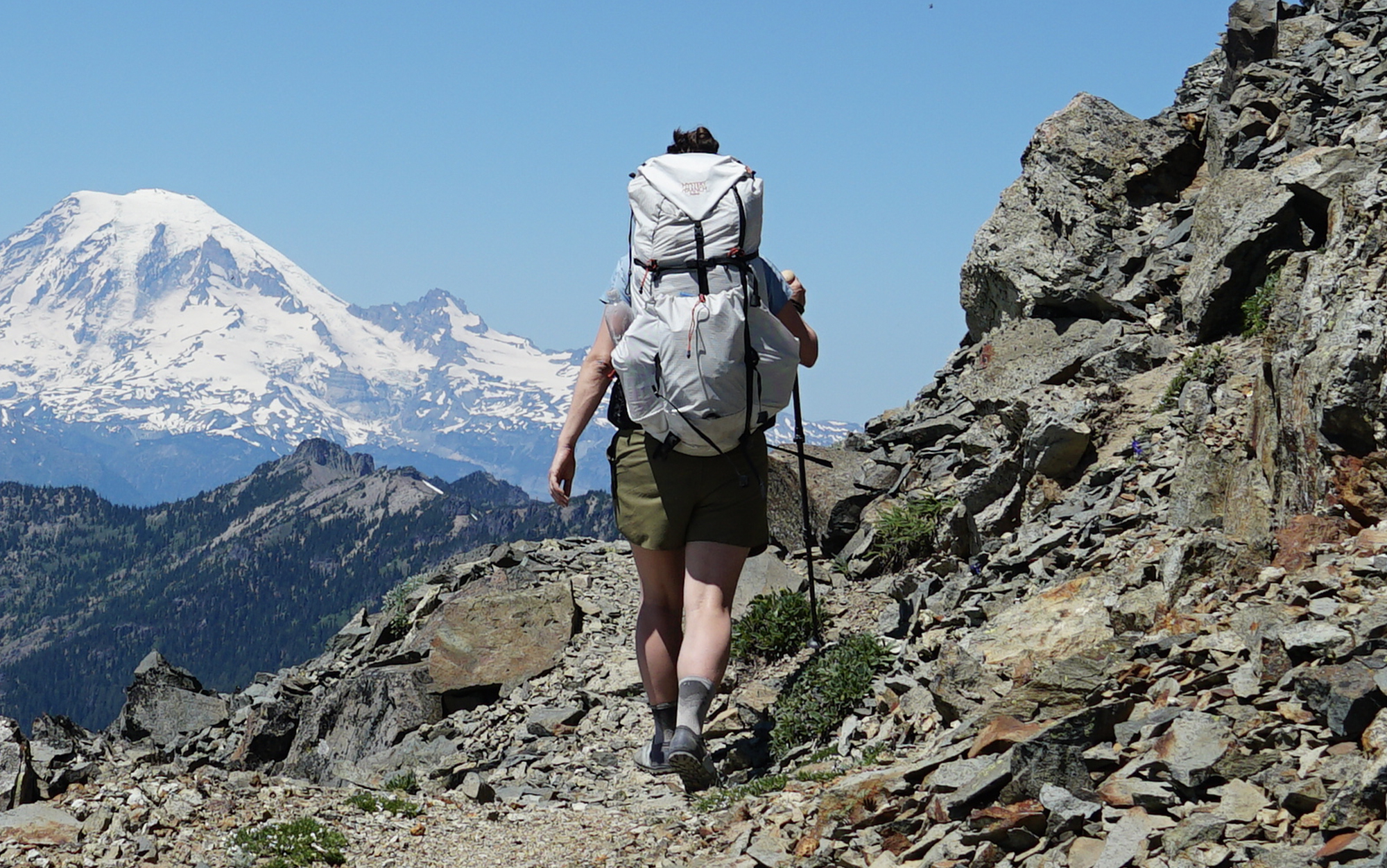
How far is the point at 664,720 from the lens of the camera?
809 cm

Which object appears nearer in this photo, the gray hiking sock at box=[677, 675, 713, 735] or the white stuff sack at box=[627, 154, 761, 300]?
the white stuff sack at box=[627, 154, 761, 300]

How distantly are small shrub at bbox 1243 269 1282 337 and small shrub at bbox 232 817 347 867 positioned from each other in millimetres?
8642

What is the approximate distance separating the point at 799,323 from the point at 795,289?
231 mm

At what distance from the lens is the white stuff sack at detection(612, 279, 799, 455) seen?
722 centimetres

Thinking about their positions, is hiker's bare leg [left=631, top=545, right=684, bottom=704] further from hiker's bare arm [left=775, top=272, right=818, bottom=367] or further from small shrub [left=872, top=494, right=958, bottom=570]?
small shrub [left=872, top=494, right=958, bottom=570]

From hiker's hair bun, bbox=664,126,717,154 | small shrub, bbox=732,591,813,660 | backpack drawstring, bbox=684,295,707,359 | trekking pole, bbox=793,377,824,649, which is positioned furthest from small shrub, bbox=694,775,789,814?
hiker's hair bun, bbox=664,126,717,154

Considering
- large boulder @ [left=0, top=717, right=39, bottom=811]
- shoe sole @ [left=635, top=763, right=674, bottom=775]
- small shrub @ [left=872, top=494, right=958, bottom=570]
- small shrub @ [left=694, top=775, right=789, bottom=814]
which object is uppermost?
small shrub @ [left=872, top=494, right=958, bottom=570]

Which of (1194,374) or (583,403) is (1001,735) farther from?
(1194,374)

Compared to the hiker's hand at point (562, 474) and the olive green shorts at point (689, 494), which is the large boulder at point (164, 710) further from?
the olive green shorts at point (689, 494)

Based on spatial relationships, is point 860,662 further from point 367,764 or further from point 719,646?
point 367,764

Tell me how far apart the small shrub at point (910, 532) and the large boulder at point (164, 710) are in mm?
9796

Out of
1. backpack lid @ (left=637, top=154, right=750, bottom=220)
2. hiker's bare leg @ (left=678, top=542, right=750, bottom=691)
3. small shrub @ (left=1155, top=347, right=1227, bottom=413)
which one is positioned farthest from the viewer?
small shrub @ (left=1155, top=347, right=1227, bottom=413)

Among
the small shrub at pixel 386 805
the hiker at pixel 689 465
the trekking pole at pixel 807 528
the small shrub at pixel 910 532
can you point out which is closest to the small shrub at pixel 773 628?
the trekking pole at pixel 807 528

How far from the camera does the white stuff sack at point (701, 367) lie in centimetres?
722
